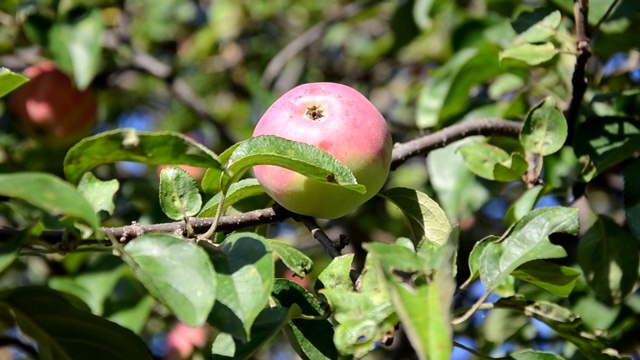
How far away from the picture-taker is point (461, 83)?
162 centimetres

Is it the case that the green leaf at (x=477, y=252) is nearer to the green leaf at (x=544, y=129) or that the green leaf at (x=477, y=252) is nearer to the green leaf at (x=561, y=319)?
the green leaf at (x=561, y=319)

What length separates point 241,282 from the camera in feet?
2.65

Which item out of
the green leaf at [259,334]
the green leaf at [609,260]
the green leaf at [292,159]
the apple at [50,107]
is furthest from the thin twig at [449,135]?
the apple at [50,107]

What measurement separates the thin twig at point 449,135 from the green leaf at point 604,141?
112 mm

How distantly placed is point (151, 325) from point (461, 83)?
1671mm

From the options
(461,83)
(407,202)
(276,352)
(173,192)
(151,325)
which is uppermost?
(173,192)

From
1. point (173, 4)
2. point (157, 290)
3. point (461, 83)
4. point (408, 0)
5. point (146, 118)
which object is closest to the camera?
point (157, 290)

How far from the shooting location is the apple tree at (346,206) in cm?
79

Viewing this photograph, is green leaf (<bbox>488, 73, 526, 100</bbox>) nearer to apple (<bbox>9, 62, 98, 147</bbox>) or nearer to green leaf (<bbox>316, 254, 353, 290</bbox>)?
green leaf (<bbox>316, 254, 353, 290</bbox>)

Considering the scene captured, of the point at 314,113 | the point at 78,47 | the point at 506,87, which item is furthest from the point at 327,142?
the point at 78,47

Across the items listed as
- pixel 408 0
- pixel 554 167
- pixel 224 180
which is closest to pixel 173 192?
pixel 224 180

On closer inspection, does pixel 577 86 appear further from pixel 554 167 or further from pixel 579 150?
pixel 554 167

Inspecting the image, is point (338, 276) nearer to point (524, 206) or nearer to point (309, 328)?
point (309, 328)

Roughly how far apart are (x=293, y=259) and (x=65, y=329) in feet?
0.98
